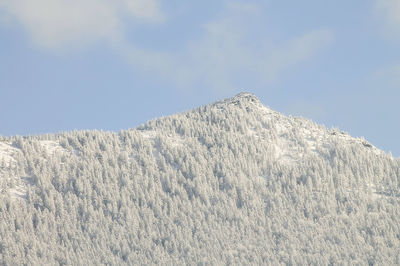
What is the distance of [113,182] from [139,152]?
939 centimetres


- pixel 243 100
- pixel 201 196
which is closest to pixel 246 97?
pixel 243 100

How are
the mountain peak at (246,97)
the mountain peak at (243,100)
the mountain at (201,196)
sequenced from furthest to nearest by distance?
1. the mountain peak at (246,97)
2. the mountain peak at (243,100)
3. the mountain at (201,196)

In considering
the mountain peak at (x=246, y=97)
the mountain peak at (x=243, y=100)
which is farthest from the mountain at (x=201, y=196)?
the mountain peak at (x=246, y=97)

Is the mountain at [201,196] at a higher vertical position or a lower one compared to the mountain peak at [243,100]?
lower

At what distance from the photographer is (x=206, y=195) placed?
332ft

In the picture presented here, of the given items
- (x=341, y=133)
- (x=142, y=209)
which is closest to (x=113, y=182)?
(x=142, y=209)

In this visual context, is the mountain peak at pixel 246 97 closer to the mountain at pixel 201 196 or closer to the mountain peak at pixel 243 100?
the mountain peak at pixel 243 100

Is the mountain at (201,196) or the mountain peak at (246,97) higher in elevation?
the mountain peak at (246,97)

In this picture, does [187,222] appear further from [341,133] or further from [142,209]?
[341,133]

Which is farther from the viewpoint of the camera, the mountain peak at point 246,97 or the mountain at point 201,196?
the mountain peak at point 246,97

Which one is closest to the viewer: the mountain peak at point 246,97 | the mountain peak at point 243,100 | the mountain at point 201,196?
the mountain at point 201,196

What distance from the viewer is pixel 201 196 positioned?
101438mm

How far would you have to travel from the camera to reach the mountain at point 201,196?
89125 mm

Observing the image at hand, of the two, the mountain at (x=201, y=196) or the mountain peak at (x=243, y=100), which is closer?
the mountain at (x=201, y=196)
